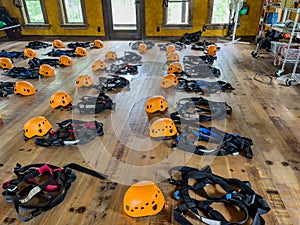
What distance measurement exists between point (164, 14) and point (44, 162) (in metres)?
6.27

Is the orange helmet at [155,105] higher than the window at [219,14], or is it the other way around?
the window at [219,14]

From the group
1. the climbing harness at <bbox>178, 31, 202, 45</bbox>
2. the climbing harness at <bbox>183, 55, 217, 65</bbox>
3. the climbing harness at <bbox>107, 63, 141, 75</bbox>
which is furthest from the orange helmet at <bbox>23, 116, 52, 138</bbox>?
the climbing harness at <bbox>178, 31, 202, 45</bbox>

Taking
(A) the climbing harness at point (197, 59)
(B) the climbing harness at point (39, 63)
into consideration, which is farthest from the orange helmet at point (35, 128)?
(A) the climbing harness at point (197, 59)

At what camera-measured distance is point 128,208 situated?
5.11 ft

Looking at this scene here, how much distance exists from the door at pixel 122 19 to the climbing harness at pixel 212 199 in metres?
6.37

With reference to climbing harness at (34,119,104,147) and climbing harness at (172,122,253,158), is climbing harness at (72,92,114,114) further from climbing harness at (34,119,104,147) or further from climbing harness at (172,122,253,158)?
climbing harness at (172,122,253,158)

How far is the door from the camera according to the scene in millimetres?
7270

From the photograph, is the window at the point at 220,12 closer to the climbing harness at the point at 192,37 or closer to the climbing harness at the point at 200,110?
the climbing harness at the point at 192,37

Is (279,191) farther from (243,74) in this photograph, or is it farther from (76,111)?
(243,74)

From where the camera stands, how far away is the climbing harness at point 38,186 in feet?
5.25

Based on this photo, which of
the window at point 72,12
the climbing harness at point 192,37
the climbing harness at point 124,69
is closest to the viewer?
the climbing harness at point 124,69

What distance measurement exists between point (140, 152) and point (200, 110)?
3.61ft

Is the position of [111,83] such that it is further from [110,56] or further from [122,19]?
[122,19]

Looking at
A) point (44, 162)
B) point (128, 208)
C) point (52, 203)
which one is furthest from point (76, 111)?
point (128, 208)
